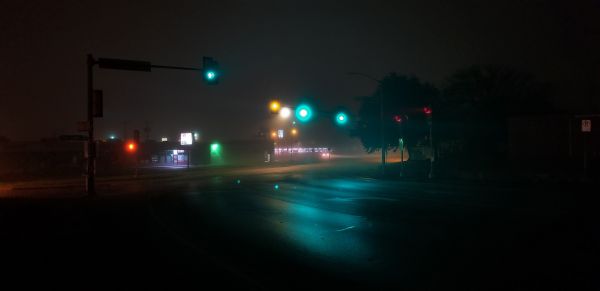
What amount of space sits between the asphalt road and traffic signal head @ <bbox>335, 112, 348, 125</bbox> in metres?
Result: 10.00

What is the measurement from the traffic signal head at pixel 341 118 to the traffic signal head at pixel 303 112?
2.63m

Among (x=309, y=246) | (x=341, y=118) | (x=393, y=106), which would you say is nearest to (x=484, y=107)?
(x=393, y=106)

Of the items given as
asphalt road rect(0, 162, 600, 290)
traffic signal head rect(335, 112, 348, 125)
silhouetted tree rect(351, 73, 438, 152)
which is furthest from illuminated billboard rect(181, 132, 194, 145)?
asphalt road rect(0, 162, 600, 290)

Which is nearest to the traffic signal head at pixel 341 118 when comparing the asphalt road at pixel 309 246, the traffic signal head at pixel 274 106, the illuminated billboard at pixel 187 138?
the traffic signal head at pixel 274 106

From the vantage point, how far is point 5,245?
32.7 feet

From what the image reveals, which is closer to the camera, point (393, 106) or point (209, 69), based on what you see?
point (209, 69)

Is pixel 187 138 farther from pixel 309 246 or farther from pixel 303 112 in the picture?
pixel 309 246

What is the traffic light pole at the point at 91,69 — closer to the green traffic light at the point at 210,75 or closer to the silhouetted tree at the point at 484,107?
the green traffic light at the point at 210,75

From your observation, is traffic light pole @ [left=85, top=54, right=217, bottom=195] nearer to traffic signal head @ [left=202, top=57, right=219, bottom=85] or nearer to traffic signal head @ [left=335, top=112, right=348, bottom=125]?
traffic signal head @ [left=202, top=57, right=219, bottom=85]

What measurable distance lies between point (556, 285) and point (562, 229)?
503cm

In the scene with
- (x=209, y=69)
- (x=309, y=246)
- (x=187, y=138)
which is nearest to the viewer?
(x=309, y=246)

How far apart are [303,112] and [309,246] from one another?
48.9 ft

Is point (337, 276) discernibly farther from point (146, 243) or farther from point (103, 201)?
point (103, 201)

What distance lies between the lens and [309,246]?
31.9ft
